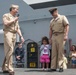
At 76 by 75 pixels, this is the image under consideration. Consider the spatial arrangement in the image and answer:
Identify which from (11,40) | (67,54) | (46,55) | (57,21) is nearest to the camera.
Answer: (11,40)

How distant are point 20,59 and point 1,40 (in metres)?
1.39

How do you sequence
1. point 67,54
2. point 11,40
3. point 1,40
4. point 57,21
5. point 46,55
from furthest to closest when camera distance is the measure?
point 1,40 < point 67,54 < point 46,55 < point 57,21 < point 11,40

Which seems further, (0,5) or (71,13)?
(0,5)

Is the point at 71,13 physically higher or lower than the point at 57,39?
higher

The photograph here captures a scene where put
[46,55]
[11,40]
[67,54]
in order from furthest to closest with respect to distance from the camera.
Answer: [67,54], [46,55], [11,40]

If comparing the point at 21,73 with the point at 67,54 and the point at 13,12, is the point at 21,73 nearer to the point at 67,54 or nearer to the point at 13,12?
the point at 13,12

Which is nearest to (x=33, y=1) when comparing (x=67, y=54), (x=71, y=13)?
(x=71, y=13)

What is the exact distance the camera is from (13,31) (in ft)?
23.7

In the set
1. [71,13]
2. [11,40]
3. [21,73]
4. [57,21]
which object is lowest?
[21,73]

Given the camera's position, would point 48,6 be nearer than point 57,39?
No

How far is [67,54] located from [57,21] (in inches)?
133

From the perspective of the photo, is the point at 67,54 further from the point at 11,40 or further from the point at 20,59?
the point at 11,40

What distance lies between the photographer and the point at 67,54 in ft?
35.5

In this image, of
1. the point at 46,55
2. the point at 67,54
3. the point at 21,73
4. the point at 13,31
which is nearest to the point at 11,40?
the point at 13,31
